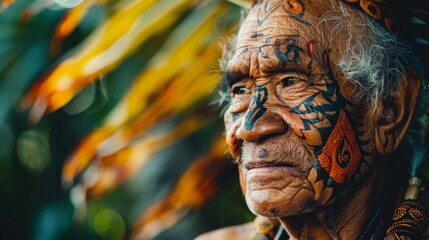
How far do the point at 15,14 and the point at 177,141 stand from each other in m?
0.92

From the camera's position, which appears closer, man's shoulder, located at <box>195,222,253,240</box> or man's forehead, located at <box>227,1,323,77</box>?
man's forehead, located at <box>227,1,323,77</box>

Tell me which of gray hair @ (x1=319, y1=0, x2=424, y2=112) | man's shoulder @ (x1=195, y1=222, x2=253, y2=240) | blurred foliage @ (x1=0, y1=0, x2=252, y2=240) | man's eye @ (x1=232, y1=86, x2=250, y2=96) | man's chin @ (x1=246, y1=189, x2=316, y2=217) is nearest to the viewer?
man's chin @ (x1=246, y1=189, x2=316, y2=217)

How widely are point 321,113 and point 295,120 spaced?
0.08 meters

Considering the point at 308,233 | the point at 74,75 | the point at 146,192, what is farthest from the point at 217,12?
the point at 308,233

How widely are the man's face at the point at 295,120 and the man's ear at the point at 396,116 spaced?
0.19 ft

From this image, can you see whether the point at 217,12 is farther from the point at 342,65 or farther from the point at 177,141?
the point at 342,65

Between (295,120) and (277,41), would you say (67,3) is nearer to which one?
(277,41)

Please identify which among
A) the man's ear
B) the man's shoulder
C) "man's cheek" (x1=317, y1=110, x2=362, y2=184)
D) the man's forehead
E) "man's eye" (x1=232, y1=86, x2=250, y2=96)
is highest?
the man's forehead

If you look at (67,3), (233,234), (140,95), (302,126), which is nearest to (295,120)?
(302,126)

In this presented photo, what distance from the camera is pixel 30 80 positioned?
12.7 feet

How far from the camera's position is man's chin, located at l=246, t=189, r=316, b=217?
7.70 ft

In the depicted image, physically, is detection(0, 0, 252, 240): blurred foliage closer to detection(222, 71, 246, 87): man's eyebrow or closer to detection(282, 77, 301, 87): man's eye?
detection(222, 71, 246, 87): man's eyebrow

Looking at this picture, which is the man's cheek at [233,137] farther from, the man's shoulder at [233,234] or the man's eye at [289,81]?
the man's shoulder at [233,234]

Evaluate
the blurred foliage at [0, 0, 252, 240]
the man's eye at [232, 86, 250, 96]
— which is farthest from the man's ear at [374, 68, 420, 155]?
the blurred foliage at [0, 0, 252, 240]
